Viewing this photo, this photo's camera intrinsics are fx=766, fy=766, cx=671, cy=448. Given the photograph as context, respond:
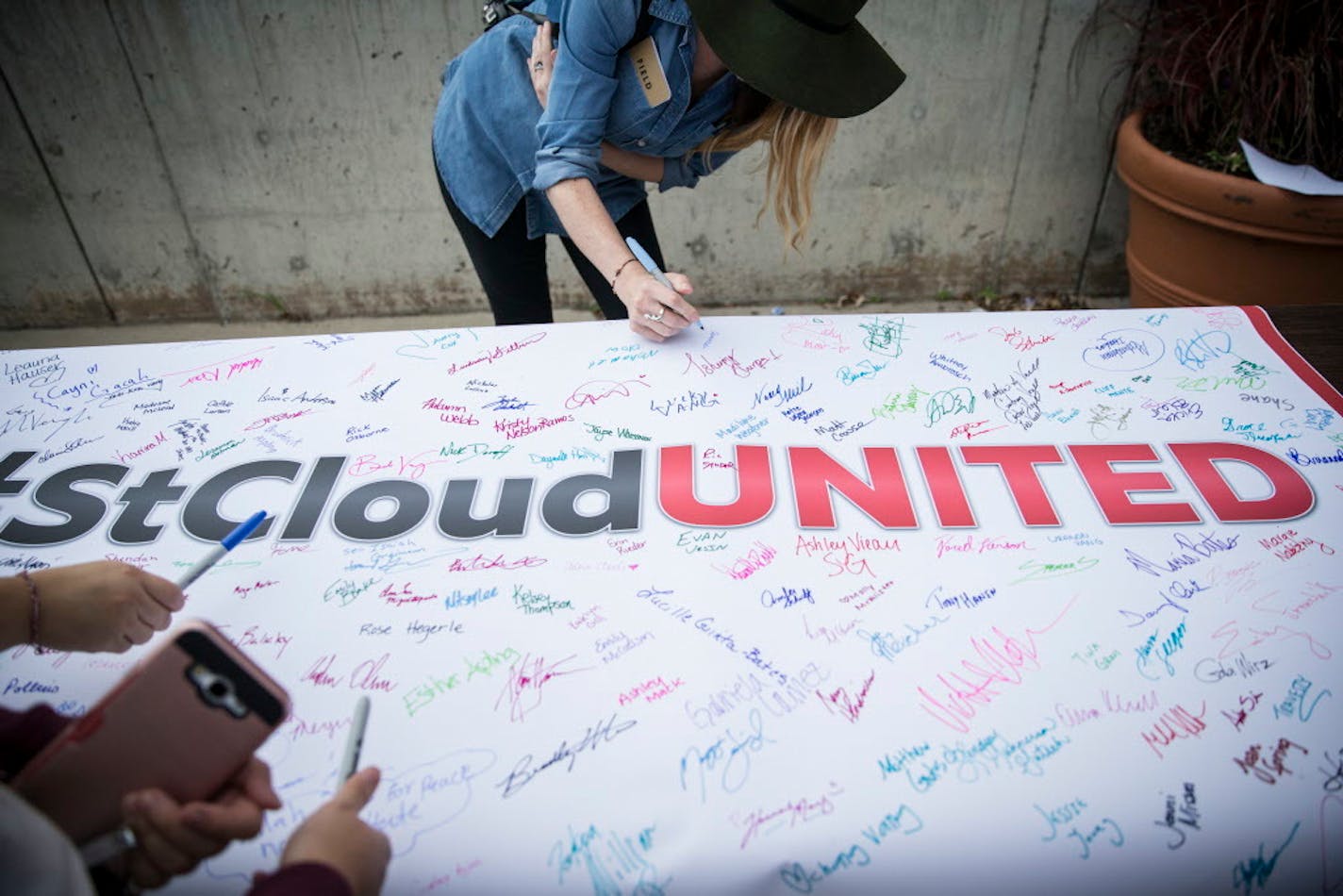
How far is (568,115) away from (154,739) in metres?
1.09

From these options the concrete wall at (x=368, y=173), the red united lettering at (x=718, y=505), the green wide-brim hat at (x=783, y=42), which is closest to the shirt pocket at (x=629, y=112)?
the green wide-brim hat at (x=783, y=42)

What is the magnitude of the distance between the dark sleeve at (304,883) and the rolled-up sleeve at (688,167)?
134 centimetres

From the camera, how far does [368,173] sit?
2.87 metres

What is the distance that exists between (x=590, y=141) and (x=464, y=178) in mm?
401

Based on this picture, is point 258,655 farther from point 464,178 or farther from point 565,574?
point 464,178

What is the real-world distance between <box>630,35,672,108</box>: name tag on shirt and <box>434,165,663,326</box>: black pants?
0.37 m

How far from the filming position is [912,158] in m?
2.86

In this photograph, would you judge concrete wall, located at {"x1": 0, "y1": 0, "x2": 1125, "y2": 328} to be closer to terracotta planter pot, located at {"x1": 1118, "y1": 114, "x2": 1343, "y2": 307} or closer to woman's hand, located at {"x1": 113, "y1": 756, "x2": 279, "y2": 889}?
terracotta planter pot, located at {"x1": 1118, "y1": 114, "x2": 1343, "y2": 307}

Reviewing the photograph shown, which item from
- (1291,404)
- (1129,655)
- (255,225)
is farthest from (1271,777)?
(255,225)

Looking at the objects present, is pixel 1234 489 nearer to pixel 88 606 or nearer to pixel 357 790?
pixel 357 790

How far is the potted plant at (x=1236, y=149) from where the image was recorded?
2068 millimetres

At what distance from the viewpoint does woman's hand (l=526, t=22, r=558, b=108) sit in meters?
1.40
